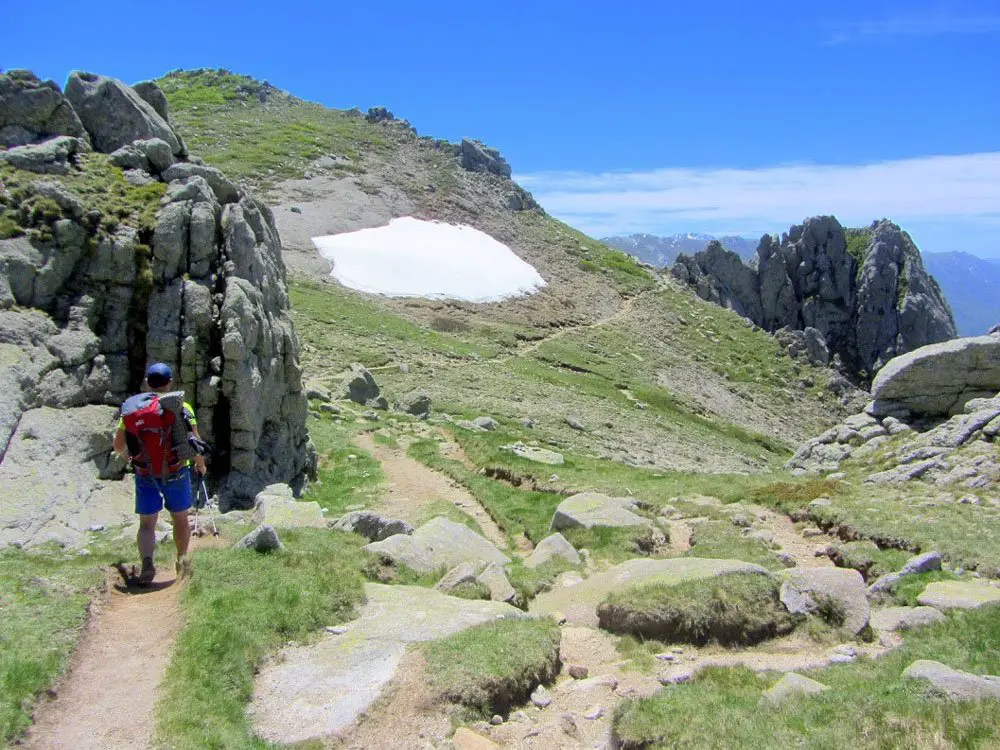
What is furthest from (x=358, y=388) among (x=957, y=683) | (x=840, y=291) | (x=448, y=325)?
(x=840, y=291)

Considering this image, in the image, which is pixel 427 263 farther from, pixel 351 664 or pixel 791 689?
pixel 791 689

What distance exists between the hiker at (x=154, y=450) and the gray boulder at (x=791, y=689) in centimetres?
1001

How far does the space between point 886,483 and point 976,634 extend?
629 inches

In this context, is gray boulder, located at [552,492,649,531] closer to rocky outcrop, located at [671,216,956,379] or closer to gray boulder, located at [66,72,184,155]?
gray boulder, located at [66,72,184,155]

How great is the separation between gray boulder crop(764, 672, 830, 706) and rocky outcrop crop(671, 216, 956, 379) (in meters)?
125

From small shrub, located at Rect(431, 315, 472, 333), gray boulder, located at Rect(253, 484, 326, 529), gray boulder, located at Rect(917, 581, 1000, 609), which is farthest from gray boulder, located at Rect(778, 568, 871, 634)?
small shrub, located at Rect(431, 315, 472, 333)

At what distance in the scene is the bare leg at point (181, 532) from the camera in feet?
46.5

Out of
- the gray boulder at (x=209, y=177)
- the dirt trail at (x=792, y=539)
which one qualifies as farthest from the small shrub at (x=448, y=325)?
the dirt trail at (x=792, y=539)

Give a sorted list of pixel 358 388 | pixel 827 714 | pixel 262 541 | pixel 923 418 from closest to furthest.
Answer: pixel 827 714 → pixel 262 541 → pixel 923 418 → pixel 358 388

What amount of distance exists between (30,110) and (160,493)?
64.6ft

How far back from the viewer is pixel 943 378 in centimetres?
3378

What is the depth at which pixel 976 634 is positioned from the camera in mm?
12734

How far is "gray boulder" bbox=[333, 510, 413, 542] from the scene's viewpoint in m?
18.5

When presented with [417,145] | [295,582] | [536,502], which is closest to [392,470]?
[536,502]
